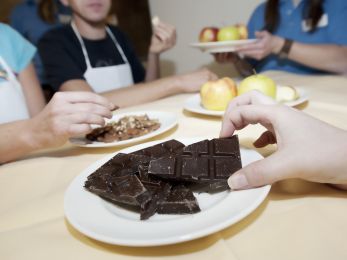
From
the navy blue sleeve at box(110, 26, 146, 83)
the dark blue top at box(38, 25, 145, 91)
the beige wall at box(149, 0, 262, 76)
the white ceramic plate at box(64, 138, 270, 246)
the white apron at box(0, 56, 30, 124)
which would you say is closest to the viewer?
the white ceramic plate at box(64, 138, 270, 246)

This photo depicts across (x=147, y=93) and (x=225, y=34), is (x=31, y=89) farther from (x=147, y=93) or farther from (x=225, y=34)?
(x=225, y=34)

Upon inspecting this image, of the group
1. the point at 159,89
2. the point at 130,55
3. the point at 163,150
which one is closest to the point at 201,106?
the point at 159,89

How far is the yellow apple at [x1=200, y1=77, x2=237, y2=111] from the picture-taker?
110 centimetres

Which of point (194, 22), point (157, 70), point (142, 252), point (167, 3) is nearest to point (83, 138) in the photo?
point (142, 252)

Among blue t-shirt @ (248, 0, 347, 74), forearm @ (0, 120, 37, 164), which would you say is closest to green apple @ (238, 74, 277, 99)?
forearm @ (0, 120, 37, 164)

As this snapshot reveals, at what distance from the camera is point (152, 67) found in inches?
84.0

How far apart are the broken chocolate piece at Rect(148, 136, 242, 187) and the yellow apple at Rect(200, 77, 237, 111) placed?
1.60 feet

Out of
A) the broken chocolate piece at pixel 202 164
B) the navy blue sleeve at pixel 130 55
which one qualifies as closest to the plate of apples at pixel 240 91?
the broken chocolate piece at pixel 202 164

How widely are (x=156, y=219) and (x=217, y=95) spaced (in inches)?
27.1

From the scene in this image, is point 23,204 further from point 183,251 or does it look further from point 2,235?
point 183,251

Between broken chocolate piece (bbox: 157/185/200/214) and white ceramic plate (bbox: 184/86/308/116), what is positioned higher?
broken chocolate piece (bbox: 157/185/200/214)

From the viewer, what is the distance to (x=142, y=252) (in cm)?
46

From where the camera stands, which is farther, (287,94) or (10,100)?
(10,100)

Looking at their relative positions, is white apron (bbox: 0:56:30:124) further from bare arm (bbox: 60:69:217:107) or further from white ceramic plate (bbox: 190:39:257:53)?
white ceramic plate (bbox: 190:39:257:53)
